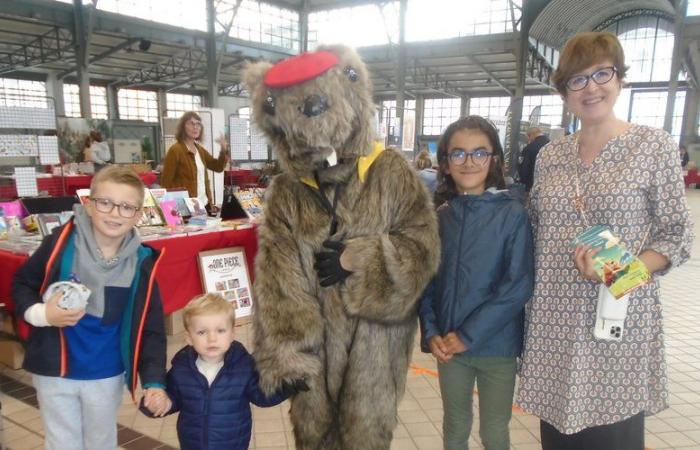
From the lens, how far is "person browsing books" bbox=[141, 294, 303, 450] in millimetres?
1444

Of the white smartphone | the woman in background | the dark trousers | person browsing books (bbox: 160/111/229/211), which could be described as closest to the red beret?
the white smartphone

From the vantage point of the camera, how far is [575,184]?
4.44ft

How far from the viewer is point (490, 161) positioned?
62.1 inches

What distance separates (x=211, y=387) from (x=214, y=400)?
39 mm

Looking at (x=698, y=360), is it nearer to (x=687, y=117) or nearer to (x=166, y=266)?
(x=166, y=266)

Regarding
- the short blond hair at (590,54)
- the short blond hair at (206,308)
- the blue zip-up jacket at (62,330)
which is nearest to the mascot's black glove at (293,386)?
the short blond hair at (206,308)

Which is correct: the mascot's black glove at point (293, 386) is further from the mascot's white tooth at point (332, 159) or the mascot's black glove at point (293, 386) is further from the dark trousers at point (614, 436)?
the dark trousers at point (614, 436)

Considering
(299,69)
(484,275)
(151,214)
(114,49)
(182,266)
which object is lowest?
(182,266)

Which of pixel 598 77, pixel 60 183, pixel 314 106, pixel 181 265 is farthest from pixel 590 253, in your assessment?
pixel 60 183

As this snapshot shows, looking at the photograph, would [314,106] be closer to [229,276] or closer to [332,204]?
[332,204]

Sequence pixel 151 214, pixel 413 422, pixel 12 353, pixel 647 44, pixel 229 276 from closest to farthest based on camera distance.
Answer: pixel 413 422, pixel 12 353, pixel 151 214, pixel 229 276, pixel 647 44

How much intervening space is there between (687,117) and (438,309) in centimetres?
2107

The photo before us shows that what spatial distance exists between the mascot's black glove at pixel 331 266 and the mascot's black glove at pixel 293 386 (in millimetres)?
299

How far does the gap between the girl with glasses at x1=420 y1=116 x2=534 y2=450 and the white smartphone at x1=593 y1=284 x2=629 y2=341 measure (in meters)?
0.21
